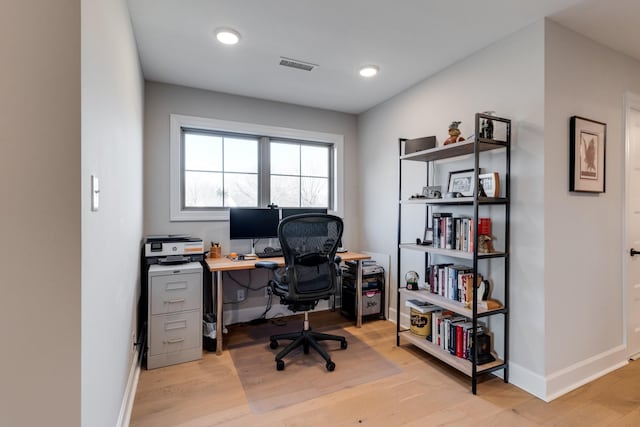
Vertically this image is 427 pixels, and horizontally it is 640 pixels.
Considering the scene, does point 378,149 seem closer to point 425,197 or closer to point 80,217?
point 425,197

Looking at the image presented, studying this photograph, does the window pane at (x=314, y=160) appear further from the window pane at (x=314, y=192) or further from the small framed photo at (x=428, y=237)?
Result: the small framed photo at (x=428, y=237)

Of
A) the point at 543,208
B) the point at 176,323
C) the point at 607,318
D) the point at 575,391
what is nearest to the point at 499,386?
the point at 575,391

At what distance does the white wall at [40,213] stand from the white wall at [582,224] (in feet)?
7.89

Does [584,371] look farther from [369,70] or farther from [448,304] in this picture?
[369,70]

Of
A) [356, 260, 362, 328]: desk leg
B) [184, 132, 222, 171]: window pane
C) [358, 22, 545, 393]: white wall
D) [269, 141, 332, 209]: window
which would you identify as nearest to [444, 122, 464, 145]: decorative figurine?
[358, 22, 545, 393]: white wall

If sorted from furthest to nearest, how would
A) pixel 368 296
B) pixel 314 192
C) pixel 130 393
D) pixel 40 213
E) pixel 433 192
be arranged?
1. pixel 314 192
2. pixel 368 296
3. pixel 433 192
4. pixel 130 393
5. pixel 40 213

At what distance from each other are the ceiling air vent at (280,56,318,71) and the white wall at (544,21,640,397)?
5.53ft

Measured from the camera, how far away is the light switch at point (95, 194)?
1031 millimetres

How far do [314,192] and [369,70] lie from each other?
5.18 feet

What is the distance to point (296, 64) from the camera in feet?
8.44

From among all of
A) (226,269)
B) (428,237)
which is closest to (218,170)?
(226,269)

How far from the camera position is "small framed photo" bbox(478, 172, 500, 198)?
207 centimetres

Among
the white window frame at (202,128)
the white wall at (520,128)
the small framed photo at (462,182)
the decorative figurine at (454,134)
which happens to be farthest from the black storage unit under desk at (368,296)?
the decorative figurine at (454,134)

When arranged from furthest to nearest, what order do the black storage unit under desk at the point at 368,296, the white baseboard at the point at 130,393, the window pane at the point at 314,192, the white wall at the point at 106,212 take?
the window pane at the point at 314,192, the black storage unit under desk at the point at 368,296, the white baseboard at the point at 130,393, the white wall at the point at 106,212
